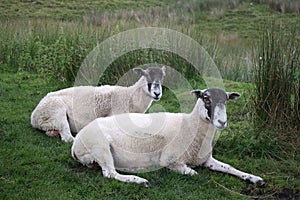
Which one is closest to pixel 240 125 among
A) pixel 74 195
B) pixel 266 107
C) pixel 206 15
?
pixel 266 107

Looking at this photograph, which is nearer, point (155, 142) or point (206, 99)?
point (206, 99)

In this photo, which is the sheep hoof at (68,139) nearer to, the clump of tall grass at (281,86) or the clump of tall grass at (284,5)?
the clump of tall grass at (281,86)

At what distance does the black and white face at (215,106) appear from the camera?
486 cm

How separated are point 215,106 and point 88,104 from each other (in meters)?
2.53

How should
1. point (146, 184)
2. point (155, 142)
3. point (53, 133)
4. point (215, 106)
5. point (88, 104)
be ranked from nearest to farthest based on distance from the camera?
point (146, 184) → point (215, 106) → point (155, 142) → point (53, 133) → point (88, 104)

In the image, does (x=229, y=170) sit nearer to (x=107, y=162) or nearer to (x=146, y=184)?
(x=146, y=184)

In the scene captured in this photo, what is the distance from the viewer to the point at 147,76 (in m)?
6.52

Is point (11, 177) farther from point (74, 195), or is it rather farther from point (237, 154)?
point (237, 154)

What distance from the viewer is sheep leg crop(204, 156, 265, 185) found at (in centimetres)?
509

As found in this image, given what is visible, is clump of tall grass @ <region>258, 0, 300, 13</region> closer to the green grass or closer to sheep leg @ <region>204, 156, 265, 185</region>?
the green grass

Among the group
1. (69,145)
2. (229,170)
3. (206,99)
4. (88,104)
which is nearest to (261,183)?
(229,170)

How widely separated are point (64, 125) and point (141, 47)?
3.68 m

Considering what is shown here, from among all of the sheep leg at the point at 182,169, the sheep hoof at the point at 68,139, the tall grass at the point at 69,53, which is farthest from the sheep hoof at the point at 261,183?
the tall grass at the point at 69,53

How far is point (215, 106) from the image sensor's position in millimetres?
4949
